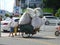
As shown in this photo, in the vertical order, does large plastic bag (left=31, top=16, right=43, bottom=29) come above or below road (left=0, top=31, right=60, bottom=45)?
above

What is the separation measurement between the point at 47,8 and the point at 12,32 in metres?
55.4

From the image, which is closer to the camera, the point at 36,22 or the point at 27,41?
the point at 27,41

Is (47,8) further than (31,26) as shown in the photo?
Yes

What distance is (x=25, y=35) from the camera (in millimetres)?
25406

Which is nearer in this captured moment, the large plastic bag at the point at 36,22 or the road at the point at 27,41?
the road at the point at 27,41

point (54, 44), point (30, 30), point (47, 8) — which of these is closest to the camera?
point (54, 44)

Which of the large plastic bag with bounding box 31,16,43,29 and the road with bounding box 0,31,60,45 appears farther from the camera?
the large plastic bag with bounding box 31,16,43,29

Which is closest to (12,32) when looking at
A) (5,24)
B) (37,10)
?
(37,10)

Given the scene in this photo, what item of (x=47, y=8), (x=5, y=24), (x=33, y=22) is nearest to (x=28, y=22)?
(x=33, y=22)

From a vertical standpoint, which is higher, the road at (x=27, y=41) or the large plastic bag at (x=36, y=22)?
the large plastic bag at (x=36, y=22)

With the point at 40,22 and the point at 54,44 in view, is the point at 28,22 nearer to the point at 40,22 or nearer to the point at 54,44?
the point at 40,22

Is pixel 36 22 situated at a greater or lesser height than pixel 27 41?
greater

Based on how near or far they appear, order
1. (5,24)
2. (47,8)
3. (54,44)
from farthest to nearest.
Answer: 1. (47,8)
2. (5,24)
3. (54,44)

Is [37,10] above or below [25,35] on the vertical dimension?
above
